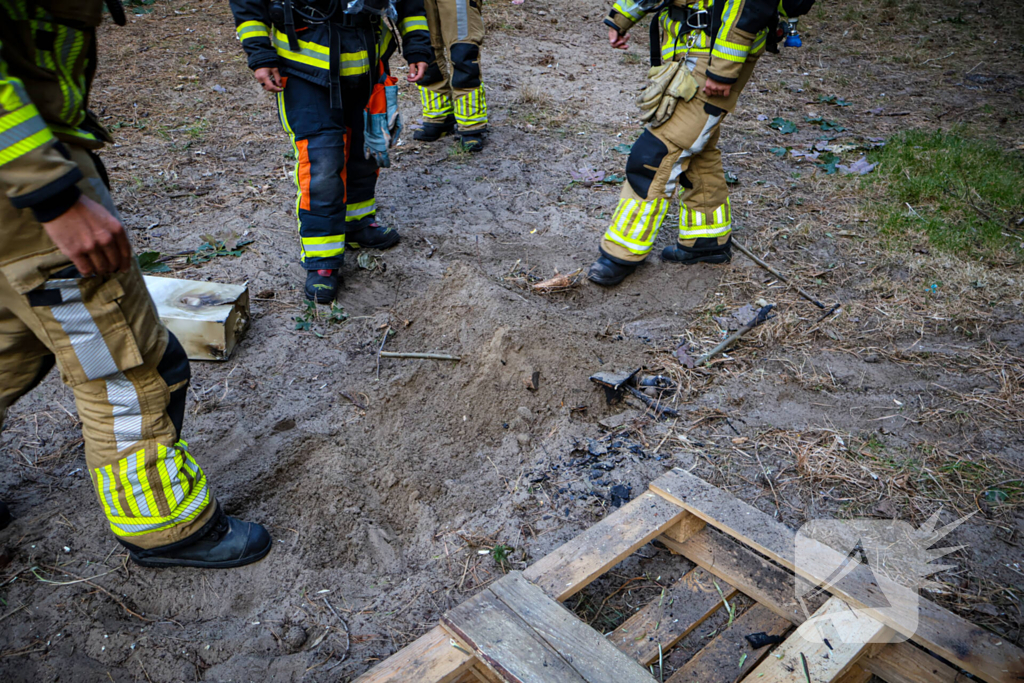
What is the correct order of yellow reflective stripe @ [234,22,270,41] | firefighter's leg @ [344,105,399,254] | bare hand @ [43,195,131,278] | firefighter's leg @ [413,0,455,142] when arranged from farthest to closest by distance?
firefighter's leg @ [413,0,455,142] → firefighter's leg @ [344,105,399,254] → yellow reflective stripe @ [234,22,270,41] → bare hand @ [43,195,131,278]

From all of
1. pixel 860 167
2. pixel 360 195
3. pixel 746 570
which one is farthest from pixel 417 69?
pixel 860 167

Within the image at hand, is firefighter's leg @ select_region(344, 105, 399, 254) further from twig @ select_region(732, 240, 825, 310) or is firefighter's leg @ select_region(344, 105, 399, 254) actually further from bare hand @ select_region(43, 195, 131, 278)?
twig @ select_region(732, 240, 825, 310)

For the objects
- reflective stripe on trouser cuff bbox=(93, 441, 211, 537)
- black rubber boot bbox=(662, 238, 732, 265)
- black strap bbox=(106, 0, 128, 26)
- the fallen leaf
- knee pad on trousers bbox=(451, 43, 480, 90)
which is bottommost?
the fallen leaf

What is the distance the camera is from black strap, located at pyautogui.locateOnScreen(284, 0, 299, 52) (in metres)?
3.01

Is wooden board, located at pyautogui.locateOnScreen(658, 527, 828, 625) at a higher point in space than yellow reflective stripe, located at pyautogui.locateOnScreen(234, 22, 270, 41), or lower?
lower

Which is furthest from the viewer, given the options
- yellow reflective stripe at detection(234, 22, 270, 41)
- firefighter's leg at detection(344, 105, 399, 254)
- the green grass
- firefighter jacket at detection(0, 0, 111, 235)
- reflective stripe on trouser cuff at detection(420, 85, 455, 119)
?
reflective stripe on trouser cuff at detection(420, 85, 455, 119)

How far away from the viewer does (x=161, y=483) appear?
193 centimetres

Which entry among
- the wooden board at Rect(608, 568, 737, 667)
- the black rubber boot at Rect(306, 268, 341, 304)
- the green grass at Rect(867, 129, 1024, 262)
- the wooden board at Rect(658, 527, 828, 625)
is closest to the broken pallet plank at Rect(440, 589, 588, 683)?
the wooden board at Rect(608, 568, 737, 667)

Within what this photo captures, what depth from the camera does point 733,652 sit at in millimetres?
1929

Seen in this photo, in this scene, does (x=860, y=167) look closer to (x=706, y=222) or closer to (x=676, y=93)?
(x=706, y=222)

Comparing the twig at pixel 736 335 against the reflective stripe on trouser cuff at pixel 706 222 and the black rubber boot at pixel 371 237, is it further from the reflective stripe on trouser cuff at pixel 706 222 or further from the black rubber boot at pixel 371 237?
the black rubber boot at pixel 371 237

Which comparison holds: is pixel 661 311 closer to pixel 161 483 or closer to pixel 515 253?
pixel 515 253

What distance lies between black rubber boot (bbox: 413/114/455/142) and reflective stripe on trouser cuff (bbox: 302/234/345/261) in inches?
100

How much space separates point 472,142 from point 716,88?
2.67 m
